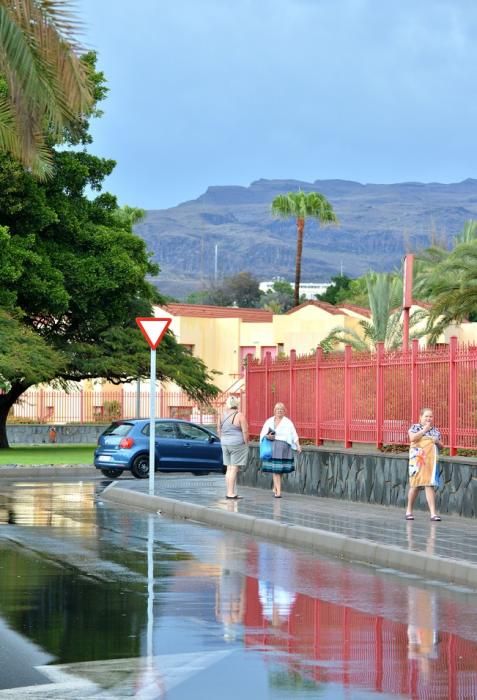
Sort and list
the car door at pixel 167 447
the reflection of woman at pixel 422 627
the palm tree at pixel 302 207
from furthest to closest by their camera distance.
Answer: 1. the palm tree at pixel 302 207
2. the car door at pixel 167 447
3. the reflection of woman at pixel 422 627

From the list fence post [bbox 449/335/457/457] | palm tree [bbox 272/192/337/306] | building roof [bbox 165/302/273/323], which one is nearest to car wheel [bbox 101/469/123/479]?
fence post [bbox 449/335/457/457]

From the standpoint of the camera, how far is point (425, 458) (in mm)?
20906

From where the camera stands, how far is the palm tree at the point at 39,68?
19.7m

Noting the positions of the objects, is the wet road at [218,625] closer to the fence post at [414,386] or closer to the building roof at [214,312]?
the fence post at [414,386]

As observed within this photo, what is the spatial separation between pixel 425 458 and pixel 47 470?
19.4m

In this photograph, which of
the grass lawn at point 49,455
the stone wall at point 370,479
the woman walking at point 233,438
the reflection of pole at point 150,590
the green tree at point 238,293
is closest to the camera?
the reflection of pole at point 150,590

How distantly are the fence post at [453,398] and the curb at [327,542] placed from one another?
3.37m

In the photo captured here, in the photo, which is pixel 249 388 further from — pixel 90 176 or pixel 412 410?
pixel 90 176

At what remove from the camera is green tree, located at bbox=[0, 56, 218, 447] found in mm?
47719

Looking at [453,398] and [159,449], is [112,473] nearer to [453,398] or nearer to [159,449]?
[159,449]

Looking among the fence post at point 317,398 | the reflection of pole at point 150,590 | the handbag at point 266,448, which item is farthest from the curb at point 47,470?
the reflection of pole at point 150,590

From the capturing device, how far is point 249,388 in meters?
31.8

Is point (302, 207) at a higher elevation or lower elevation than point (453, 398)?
higher

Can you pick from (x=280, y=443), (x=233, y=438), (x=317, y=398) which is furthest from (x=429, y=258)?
(x=233, y=438)
